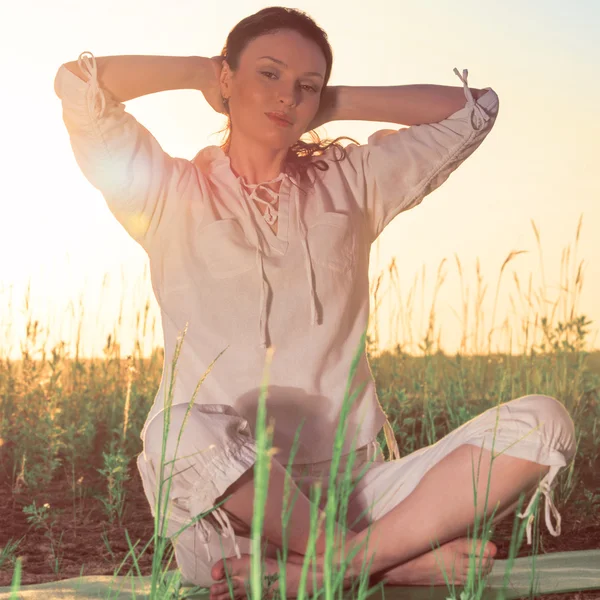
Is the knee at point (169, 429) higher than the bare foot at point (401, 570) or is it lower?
higher

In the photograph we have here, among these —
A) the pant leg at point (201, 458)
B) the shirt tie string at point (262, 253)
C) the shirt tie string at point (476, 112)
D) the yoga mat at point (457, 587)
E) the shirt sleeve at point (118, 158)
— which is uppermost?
the shirt tie string at point (476, 112)

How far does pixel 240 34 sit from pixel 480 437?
1.38 metres

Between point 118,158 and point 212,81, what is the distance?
→ 1.38 ft

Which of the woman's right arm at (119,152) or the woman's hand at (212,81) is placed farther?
the woman's hand at (212,81)

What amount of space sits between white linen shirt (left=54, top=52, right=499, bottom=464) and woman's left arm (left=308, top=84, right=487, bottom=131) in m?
0.12

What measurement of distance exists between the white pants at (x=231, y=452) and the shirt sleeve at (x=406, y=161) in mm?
775

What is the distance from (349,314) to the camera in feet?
8.15

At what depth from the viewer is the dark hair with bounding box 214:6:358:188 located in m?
2.62

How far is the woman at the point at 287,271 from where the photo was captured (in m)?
2.12

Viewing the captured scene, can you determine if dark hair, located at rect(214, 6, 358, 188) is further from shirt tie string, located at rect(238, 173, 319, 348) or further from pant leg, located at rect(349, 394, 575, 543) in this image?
pant leg, located at rect(349, 394, 575, 543)

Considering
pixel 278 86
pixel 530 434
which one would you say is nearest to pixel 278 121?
pixel 278 86

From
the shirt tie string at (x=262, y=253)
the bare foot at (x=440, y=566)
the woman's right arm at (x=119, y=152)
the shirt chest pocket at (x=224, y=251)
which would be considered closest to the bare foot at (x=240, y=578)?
the bare foot at (x=440, y=566)

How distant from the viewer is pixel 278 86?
8.24ft

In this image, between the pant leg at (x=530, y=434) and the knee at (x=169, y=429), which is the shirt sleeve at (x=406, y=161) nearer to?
the pant leg at (x=530, y=434)
